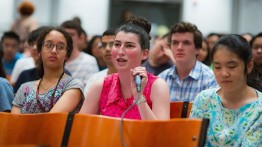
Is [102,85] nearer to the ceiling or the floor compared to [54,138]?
nearer to the ceiling

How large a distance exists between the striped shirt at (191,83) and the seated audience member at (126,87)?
3.21 ft

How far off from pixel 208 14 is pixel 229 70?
6.72m

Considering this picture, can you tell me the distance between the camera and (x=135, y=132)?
2.21 metres

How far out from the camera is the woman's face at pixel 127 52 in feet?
8.71

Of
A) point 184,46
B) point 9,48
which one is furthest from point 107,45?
point 9,48

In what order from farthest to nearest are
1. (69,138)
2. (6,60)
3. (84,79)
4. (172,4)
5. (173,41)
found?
1. (172,4)
2. (6,60)
3. (84,79)
4. (173,41)
5. (69,138)

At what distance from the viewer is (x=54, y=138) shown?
8.01 feet

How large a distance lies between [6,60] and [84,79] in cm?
166

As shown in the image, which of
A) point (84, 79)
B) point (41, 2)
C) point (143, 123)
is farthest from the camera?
point (41, 2)

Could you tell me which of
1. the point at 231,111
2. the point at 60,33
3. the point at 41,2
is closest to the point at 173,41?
the point at 60,33

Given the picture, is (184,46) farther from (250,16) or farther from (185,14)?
(250,16)

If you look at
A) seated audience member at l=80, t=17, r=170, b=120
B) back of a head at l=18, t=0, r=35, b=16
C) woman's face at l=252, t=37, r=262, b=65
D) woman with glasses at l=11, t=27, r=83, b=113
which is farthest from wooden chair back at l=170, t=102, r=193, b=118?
back of a head at l=18, t=0, r=35, b=16

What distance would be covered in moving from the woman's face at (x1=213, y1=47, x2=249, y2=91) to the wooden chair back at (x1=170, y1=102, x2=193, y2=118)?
2.09 feet

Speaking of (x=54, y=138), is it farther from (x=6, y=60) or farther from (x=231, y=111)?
(x=6, y=60)
